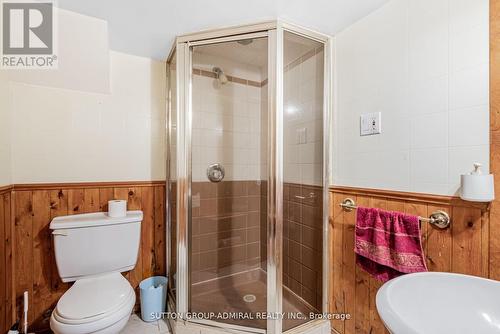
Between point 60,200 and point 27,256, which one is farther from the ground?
point 60,200

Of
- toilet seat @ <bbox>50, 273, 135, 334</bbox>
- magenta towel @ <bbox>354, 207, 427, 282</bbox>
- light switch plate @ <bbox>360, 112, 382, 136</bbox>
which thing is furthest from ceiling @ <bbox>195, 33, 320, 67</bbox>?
toilet seat @ <bbox>50, 273, 135, 334</bbox>

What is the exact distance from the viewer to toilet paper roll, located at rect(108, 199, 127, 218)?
5.28 feet

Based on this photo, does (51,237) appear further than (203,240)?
No

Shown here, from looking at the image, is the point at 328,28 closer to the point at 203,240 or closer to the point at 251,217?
the point at 251,217

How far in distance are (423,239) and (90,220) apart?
1940mm

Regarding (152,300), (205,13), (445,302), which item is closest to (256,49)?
(205,13)

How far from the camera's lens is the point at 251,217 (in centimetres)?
184

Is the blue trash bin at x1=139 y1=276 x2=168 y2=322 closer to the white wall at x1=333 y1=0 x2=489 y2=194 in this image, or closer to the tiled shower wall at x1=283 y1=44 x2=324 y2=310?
the tiled shower wall at x1=283 y1=44 x2=324 y2=310

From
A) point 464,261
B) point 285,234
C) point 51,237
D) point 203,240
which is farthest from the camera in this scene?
point 203,240

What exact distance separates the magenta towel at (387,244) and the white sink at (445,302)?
28cm

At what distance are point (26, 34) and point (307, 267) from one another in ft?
7.52

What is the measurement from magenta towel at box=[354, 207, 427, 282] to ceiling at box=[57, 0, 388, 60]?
3.79 ft

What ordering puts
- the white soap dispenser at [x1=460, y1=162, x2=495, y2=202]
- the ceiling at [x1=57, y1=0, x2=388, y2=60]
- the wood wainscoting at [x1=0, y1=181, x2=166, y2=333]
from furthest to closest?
the wood wainscoting at [x1=0, y1=181, x2=166, y2=333] → the ceiling at [x1=57, y1=0, x2=388, y2=60] → the white soap dispenser at [x1=460, y1=162, x2=495, y2=202]

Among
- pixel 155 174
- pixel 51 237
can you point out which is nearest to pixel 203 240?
pixel 155 174
